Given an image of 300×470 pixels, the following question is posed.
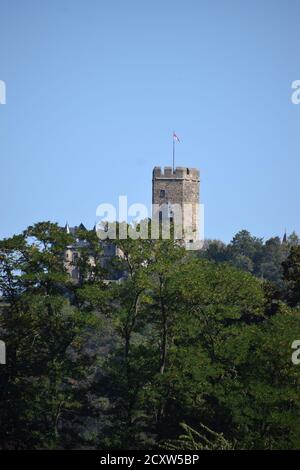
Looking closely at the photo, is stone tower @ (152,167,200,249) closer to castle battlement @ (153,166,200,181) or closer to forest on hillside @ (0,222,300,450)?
castle battlement @ (153,166,200,181)

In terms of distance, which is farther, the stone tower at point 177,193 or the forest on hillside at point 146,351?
the stone tower at point 177,193

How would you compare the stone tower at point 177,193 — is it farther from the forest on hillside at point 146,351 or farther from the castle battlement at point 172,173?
the forest on hillside at point 146,351

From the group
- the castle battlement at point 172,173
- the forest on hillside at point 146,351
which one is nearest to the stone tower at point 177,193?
the castle battlement at point 172,173

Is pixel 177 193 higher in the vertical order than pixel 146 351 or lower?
higher

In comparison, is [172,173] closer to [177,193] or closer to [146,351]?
[177,193]

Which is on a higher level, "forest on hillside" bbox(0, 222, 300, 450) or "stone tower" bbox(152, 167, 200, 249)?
"stone tower" bbox(152, 167, 200, 249)

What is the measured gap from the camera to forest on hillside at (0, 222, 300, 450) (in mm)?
62000

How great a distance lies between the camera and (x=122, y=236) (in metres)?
67.8

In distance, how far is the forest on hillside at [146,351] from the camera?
203 feet

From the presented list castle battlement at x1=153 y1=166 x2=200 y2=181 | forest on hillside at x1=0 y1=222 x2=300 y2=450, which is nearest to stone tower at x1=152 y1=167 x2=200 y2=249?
castle battlement at x1=153 y1=166 x2=200 y2=181

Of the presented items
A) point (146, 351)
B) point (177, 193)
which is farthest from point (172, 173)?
point (146, 351)

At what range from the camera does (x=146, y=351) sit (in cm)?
6606

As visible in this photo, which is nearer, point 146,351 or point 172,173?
point 146,351

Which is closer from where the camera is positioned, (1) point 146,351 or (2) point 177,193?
(1) point 146,351
